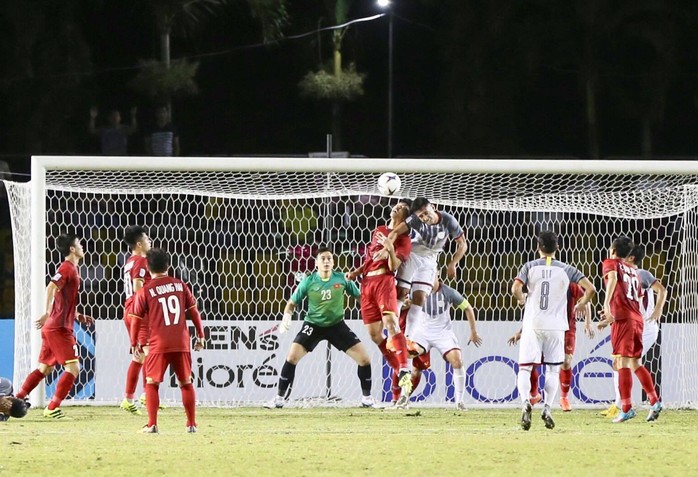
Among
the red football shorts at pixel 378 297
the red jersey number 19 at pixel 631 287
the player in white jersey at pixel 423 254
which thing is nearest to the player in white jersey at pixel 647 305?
the red jersey number 19 at pixel 631 287

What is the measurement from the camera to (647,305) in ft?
45.5

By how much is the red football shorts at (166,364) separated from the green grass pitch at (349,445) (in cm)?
48

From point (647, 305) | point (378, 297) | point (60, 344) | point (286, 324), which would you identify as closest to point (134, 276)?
point (60, 344)

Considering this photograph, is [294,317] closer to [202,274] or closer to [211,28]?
[202,274]

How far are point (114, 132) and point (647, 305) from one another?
50.2 ft

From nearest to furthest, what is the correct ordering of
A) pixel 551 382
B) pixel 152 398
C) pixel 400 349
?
pixel 152 398, pixel 551 382, pixel 400 349

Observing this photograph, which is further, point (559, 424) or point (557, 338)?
point (559, 424)

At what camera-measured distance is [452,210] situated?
1694 cm

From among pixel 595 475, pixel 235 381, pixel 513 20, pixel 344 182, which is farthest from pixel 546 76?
pixel 595 475

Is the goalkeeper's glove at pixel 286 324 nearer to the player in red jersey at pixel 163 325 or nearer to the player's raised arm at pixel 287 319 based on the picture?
the player's raised arm at pixel 287 319

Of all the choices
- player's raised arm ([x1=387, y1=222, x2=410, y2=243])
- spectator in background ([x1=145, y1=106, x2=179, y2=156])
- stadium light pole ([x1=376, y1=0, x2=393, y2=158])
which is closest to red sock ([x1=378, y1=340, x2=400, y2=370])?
player's raised arm ([x1=387, y1=222, x2=410, y2=243])

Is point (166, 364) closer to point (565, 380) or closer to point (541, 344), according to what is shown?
point (541, 344)

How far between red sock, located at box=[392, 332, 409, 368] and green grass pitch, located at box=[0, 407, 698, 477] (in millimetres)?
528

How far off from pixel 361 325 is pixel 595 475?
23.0ft
